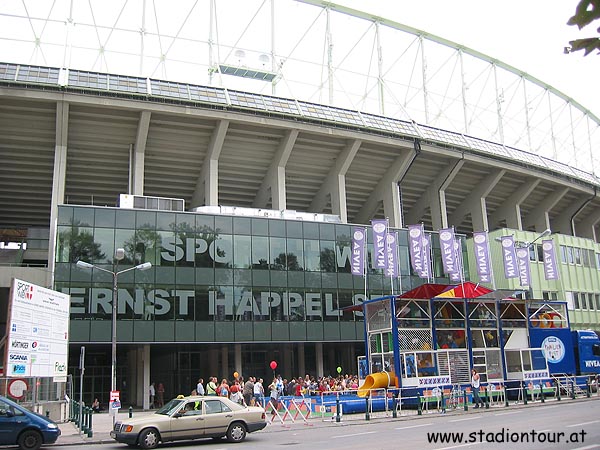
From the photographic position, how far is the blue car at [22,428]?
1570cm

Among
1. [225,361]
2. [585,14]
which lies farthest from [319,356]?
[585,14]

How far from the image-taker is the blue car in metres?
15.7

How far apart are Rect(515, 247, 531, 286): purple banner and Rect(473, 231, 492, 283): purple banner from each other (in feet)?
7.43

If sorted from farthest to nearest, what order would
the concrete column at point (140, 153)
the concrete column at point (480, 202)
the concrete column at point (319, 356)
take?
1. the concrete column at point (480, 202)
2. the concrete column at point (319, 356)
3. the concrete column at point (140, 153)

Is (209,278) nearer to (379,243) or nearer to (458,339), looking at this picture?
(379,243)

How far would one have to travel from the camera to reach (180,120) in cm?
4144

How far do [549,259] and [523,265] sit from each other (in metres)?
5.08

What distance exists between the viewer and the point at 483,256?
40.9 meters

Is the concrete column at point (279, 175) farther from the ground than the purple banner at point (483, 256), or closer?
farther from the ground

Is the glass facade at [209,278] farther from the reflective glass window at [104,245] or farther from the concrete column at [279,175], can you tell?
the concrete column at [279,175]

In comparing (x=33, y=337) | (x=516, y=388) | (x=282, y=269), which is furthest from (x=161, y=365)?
(x=516, y=388)

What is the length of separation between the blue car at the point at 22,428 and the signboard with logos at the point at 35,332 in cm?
367

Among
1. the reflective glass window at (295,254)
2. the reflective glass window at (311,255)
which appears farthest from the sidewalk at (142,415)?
the reflective glass window at (311,255)

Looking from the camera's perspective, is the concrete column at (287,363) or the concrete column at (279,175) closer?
the concrete column at (287,363)
